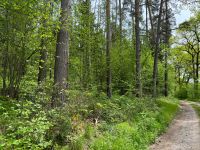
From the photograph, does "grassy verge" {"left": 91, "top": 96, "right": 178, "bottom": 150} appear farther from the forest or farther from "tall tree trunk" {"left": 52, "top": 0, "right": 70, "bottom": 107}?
"tall tree trunk" {"left": 52, "top": 0, "right": 70, "bottom": 107}

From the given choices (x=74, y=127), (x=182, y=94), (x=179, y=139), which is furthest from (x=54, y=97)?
(x=182, y=94)

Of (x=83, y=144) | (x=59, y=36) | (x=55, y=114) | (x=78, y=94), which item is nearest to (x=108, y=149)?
(x=83, y=144)

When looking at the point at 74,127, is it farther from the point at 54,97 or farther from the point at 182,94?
the point at 182,94

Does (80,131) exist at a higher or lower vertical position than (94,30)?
lower

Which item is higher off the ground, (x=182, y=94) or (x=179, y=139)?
(x=182, y=94)

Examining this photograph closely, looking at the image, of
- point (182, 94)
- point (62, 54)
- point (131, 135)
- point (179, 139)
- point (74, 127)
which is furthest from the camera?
point (182, 94)

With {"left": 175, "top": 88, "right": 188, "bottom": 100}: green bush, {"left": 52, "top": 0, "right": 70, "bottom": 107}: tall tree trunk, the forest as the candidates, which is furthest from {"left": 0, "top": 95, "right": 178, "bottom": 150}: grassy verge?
{"left": 175, "top": 88, "right": 188, "bottom": 100}: green bush

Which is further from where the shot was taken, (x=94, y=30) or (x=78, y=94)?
(x=94, y=30)

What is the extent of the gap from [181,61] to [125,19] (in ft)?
67.3

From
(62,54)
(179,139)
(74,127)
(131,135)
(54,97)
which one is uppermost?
(62,54)

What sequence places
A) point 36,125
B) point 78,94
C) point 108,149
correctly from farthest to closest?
point 78,94
point 108,149
point 36,125

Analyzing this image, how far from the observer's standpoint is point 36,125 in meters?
4.91

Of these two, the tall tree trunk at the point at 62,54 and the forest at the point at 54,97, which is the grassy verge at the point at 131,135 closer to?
the forest at the point at 54,97

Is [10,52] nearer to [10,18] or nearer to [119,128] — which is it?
[10,18]
